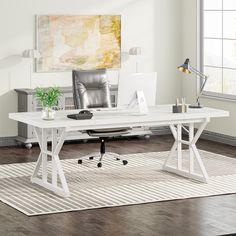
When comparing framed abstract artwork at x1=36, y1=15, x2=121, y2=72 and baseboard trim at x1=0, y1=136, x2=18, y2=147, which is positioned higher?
framed abstract artwork at x1=36, y1=15, x2=121, y2=72

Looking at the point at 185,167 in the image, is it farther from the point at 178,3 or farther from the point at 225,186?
the point at 178,3

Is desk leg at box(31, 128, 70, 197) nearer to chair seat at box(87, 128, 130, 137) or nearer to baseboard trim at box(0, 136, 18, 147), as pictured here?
chair seat at box(87, 128, 130, 137)

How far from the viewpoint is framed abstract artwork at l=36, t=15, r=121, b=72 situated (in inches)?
392

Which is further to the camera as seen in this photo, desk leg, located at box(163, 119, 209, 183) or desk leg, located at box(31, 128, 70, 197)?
desk leg, located at box(163, 119, 209, 183)

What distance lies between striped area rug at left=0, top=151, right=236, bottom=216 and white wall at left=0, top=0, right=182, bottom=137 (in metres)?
A: 1.56

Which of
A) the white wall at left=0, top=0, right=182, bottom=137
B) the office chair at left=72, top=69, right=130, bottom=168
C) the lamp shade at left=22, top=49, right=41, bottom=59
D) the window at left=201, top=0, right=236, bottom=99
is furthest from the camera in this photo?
the window at left=201, top=0, right=236, bottom=99

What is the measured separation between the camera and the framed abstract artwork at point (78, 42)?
995 cm

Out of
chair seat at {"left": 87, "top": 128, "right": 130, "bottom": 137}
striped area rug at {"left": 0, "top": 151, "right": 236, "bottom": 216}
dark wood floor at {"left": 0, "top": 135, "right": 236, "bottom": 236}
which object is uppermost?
chair seat at {"left": 87, "top": 128, "right": 130, "bottom": 137}

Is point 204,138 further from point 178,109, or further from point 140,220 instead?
point 140,220

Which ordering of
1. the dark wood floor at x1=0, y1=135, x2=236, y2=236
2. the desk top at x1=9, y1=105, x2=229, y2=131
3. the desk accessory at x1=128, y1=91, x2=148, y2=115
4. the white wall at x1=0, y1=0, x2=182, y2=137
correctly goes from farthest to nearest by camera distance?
1. the white wall at x1=0, y1=0, x2=182, y2=137
2. the desk accessory at x1=128, y1=91, x2=148, y2=115
3. the desk top at x1=9, y1=105, x2=229, y2=131
4. the dark wood floor at x1=0, y1=135, x2=236, y2=236

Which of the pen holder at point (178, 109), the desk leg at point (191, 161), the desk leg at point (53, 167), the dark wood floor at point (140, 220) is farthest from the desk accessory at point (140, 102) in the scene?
the dark wood floor at point (140, 220)

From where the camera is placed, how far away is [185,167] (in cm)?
844

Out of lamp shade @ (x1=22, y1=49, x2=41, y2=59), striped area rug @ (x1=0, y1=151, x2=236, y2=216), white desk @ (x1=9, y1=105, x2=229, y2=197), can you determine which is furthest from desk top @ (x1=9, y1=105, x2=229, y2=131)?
lamp shade @ (x1=22, y1=49, x2=41, y2=59)

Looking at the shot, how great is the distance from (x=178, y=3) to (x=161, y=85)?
1.20 metres
